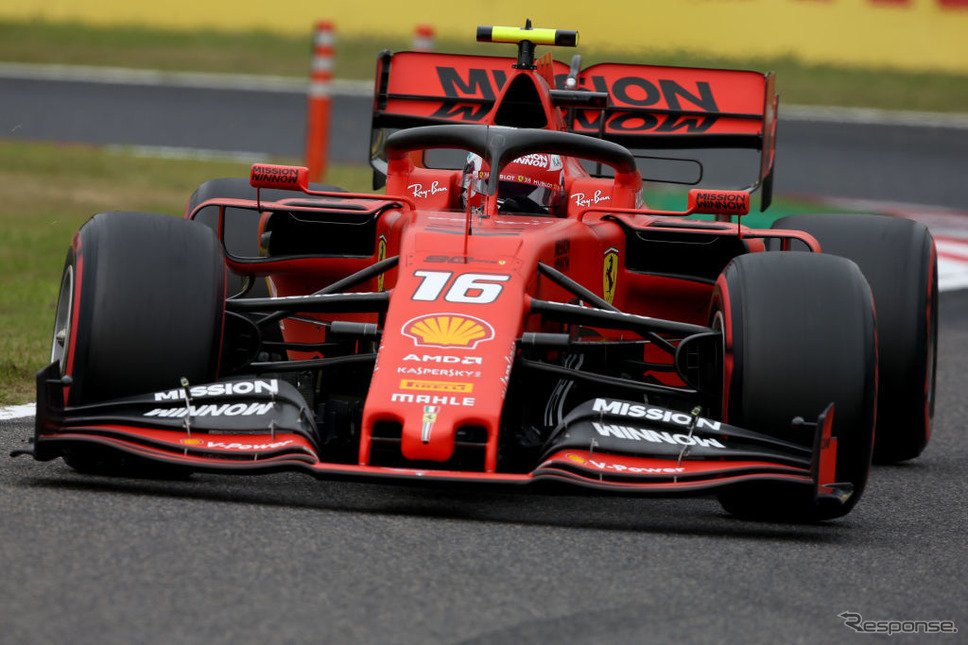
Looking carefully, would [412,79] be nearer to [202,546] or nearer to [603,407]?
[603,407]

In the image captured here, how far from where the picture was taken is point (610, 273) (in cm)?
593

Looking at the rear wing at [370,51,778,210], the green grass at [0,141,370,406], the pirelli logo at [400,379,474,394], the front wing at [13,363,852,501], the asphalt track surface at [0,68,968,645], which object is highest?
the rear wing at [370,51,778,210]

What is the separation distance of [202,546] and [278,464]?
0.51m

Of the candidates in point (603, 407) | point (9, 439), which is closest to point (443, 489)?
point (603, 407)

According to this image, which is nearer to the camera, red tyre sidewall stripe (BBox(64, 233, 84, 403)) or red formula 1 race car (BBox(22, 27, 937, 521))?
red formula 1 race car (BBox(22, 27, 937, 521))

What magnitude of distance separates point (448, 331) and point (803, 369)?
1087mm

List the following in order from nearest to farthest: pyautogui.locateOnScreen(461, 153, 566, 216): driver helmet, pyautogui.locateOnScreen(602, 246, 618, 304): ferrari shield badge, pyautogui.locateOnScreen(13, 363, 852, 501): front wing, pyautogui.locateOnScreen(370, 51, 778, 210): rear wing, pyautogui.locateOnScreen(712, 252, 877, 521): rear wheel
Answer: pyautogui.locateOnScreen(13, 363, 852, 501): front wing, pyautogui.locateOnScreen(712, 252, 877, 521): rear wheel, pyautogui.locateOnScreen(602, 246, 618, 304): ferrari shield badge, pyautogui.locateOnScreen(461, 153, 566, 216): driver helmet, pyautogui.locateOnScreen(370, 51, 778, 210): rear wing

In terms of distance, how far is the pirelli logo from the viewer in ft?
15.2

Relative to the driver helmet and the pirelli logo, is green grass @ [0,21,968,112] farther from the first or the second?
the pirelli logo

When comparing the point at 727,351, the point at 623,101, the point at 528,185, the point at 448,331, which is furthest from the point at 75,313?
the point at 623,101

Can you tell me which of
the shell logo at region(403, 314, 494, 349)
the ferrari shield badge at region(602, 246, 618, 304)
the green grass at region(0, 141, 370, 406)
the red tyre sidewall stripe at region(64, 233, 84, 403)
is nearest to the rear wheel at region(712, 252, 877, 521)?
the shell logo at region(403, 314, 494, 349)

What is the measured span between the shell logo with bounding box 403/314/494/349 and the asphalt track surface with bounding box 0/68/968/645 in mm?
486

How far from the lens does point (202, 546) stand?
3.96 m

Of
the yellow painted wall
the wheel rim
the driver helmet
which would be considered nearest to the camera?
the wheel rim
